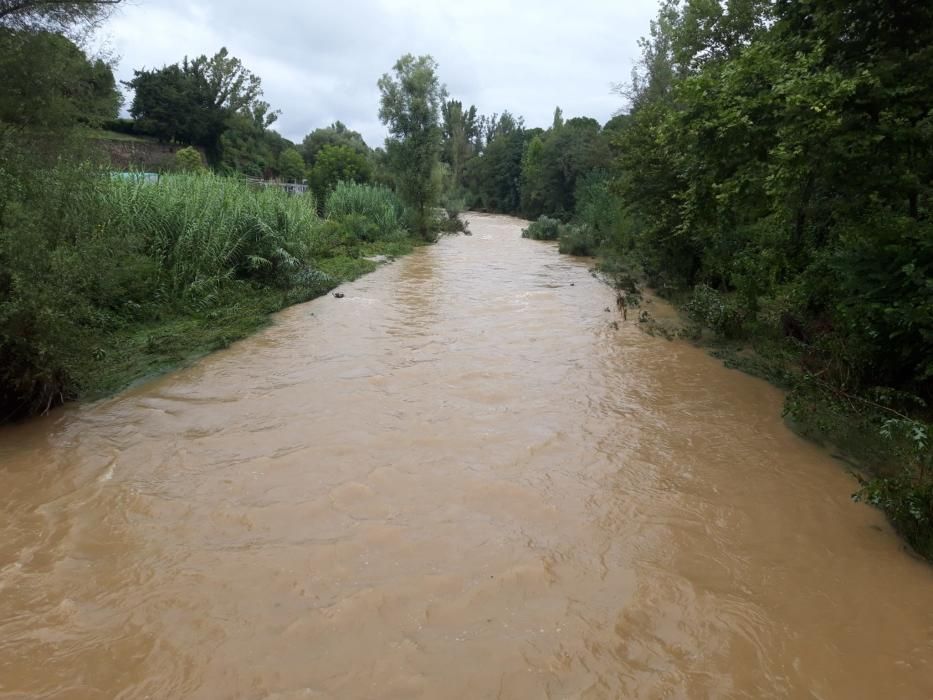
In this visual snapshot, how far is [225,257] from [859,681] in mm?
11689

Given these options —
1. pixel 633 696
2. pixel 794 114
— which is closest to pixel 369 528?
pixel 633 696

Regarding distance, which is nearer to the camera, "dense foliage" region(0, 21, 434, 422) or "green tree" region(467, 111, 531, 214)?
"dense foliage" region(0, 21, 434, 422)

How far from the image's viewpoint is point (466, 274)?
17.9m

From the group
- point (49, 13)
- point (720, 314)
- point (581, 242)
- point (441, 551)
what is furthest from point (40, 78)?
point (581, 242)

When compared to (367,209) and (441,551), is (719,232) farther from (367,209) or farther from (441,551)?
(367,209)

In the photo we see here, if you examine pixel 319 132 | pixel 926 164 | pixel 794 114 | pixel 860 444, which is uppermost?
pixel 319 132

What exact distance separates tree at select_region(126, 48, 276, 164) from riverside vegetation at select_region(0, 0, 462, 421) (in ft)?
79.2

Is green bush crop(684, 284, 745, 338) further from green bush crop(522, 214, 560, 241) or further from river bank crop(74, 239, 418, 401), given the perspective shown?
green bush crop(522, 214, 560, 241)

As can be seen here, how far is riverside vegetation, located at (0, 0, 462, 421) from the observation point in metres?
5.43

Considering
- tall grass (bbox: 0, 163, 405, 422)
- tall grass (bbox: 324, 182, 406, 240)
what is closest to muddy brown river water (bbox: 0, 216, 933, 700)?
tall grass (bbox: 0, 163, 405, 422)

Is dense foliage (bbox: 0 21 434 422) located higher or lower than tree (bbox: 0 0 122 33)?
lower

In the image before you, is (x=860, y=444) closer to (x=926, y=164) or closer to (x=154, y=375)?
(x=926, y=164)

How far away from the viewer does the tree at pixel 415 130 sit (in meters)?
27.5

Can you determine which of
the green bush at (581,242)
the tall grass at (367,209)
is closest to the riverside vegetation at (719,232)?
the green bush at (581,242)
